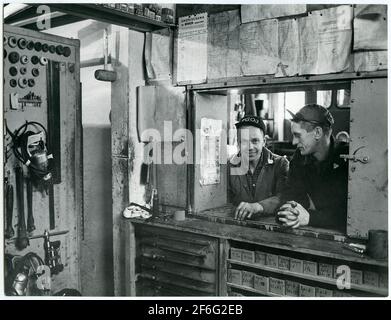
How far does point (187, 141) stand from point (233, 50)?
2.65 ft

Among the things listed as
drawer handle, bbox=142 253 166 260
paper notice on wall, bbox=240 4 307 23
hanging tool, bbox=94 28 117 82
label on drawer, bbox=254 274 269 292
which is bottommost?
label on drawer, bbox=254 274 269 292

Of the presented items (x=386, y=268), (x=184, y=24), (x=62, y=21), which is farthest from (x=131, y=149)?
(x=386, y=268)

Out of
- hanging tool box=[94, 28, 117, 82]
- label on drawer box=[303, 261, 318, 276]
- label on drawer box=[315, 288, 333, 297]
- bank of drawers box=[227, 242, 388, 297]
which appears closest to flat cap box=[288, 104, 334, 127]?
bank of drawers box=[227, 242, 388, 297]

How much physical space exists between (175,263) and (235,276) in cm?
51

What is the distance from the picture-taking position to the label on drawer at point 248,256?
2.63 m

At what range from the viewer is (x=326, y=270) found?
7.73 feet

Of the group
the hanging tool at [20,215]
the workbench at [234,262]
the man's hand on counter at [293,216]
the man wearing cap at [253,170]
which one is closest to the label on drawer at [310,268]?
the workbench at [234,262]

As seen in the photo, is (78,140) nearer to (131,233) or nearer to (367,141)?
(131,233)

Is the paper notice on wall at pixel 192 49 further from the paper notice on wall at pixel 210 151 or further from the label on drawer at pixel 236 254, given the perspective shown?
the label on drawer at pixel 236 254

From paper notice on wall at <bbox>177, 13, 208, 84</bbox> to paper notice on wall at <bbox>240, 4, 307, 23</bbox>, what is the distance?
0.36 meters

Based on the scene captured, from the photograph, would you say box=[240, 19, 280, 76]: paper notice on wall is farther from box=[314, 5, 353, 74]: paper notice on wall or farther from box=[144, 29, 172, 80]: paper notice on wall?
box=[144, 29, 172, 80]: paper notice on wall

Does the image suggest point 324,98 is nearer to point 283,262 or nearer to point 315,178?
point 315,178

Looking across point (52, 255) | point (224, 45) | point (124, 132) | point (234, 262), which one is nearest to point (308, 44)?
point (224, 45)

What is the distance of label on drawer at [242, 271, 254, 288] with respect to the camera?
8.68ft
